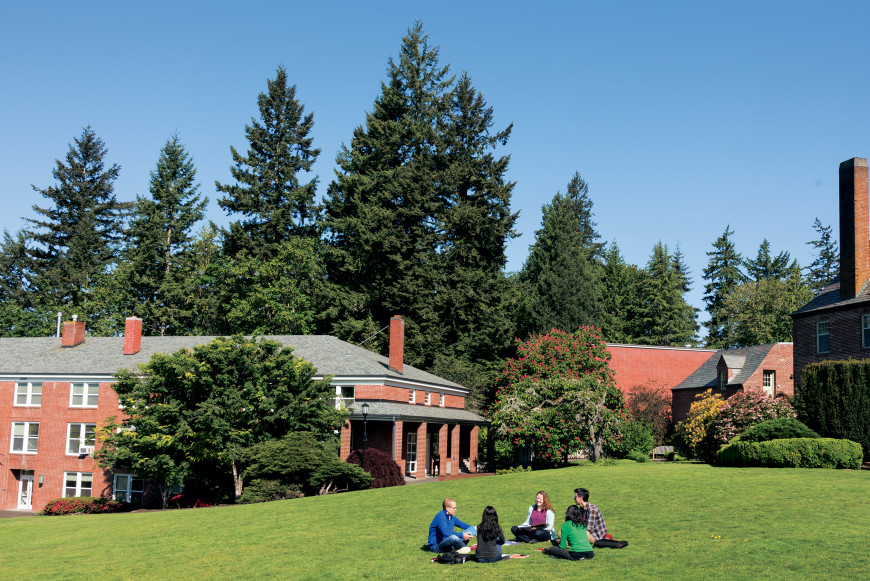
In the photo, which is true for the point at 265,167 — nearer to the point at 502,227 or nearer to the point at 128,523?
the point at 502,227

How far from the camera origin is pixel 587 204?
335 ft

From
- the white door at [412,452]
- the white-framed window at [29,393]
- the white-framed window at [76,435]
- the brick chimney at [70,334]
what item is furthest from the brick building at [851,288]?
the brick chimney at [70,334]

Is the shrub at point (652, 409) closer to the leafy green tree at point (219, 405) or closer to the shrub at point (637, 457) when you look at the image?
the shrub at point (637, 457)

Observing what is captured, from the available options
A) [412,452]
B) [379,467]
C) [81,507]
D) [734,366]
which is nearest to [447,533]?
[379,467]

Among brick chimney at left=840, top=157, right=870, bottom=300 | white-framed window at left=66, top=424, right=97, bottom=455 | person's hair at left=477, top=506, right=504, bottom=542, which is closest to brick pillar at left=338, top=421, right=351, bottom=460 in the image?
white-framed window at left=66, top=424, right=97, bottom=455

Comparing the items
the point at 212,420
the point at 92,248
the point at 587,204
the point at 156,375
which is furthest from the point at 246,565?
the point at 587,204

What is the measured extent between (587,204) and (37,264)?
215ft

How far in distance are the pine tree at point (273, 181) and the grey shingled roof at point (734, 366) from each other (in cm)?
3568

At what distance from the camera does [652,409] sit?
57812 mm

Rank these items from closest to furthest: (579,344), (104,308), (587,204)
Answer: (579,344), (104,308), (587,204)

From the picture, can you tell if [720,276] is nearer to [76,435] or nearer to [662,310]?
[662,310]

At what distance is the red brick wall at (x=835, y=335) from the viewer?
119ft

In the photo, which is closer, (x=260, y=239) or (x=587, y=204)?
(x=260, y=239)

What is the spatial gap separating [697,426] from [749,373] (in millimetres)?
9693
